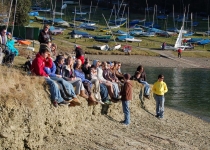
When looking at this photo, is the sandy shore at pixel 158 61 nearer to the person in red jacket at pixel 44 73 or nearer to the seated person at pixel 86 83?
the seated person at pixel 86 83

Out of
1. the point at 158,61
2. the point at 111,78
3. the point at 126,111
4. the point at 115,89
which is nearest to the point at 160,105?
the point at 111,78

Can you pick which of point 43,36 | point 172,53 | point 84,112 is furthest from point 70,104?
point 172,53

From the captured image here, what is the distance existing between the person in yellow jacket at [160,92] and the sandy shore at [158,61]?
4473 centimetres

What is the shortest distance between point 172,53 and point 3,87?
70568 mm

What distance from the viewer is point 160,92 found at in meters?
23.4

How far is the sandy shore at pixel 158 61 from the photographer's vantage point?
70688 mm

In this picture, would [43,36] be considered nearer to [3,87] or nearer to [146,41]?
[3,87]

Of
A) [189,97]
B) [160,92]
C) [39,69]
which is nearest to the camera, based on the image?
[39,69]

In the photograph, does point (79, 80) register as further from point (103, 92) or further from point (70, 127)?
point (103, 92)

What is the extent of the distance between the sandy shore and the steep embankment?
4769 cm

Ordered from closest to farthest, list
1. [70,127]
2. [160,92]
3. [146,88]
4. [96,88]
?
[70,127] → [96,88] → [160,92] → [146,88]

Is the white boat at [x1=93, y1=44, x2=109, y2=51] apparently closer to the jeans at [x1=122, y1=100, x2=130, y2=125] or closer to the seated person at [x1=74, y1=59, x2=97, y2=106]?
the jeans at [x1=122, y1=100, x2=130, y2=125]

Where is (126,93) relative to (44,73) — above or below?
below

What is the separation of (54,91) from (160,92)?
26.8 ft
